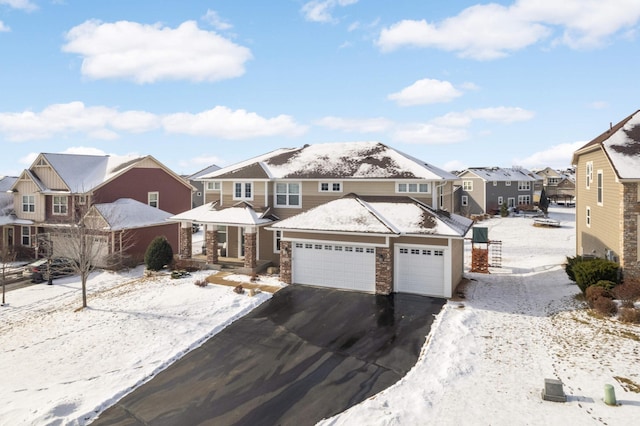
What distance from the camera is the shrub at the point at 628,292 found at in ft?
53.4

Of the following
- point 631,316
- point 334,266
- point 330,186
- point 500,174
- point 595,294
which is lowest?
point 631,316

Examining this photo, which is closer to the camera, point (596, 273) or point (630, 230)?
point (596, 273)

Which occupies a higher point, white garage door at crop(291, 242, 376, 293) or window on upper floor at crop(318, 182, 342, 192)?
window on upper floor at crop(318, 182, 342, 192)

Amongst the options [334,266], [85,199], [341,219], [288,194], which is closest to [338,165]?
[288,194]

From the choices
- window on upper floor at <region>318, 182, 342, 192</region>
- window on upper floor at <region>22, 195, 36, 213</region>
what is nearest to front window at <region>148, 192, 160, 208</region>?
window on upper floor at <region>22, 195, 36, 213</region>

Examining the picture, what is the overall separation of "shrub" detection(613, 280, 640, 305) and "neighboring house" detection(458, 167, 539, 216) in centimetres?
4273

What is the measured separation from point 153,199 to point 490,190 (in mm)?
48650

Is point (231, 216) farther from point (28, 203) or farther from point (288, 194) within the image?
point (28, 203)

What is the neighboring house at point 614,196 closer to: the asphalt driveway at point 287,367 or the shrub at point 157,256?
the asphalt driveway at point 287,367

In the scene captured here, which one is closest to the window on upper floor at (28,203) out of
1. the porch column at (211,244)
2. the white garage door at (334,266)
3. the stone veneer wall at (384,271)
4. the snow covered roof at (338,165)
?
the snow covered roof at (338,165)

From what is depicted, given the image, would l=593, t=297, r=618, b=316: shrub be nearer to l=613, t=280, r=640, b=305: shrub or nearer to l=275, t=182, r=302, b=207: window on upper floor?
l=613, t=280, r=640, b=305: shrub

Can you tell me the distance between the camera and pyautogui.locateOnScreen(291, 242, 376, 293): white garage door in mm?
19844

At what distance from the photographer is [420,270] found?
19438mm

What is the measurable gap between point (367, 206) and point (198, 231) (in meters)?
35.6
